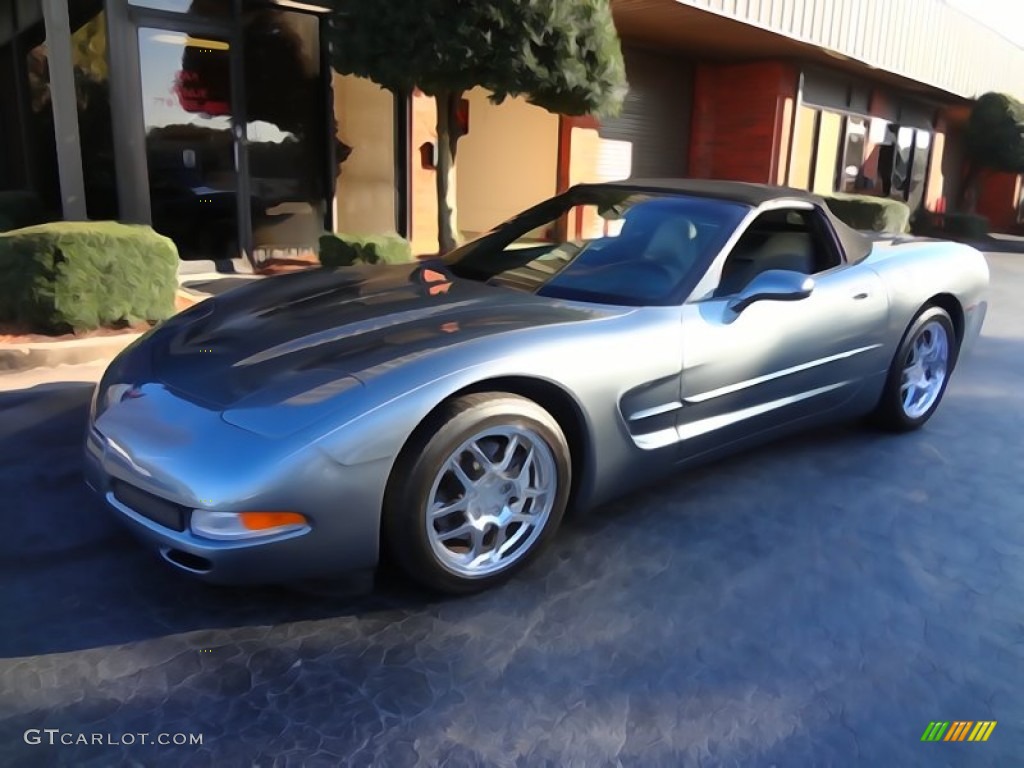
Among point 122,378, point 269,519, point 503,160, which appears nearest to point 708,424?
point 269,519

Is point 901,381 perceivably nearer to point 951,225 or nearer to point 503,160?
point 503,160

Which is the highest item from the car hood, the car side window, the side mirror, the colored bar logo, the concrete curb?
the car side window

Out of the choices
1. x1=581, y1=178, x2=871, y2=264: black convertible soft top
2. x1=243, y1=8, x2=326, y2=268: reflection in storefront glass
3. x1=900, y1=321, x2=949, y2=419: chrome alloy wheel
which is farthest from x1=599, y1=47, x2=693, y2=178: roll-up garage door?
x1=581, y1=178, x2=871, y2=264: black convertible soft top

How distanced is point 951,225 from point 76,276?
2079 centimetres

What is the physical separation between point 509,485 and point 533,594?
0.37 metres

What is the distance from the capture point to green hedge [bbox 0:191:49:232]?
298 inches

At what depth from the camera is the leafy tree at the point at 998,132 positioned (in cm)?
1961

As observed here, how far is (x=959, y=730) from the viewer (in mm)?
2154

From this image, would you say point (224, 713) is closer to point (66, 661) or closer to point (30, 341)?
point (66, 661)

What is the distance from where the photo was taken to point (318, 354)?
8.51 feet

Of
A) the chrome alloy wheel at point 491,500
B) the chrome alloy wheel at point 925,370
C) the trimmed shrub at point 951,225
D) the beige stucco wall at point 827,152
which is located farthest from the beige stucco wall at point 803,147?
the chrome alloy wheel at point 491,500

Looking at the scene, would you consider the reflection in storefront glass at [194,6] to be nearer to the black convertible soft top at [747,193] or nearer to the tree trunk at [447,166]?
the tree trunk at [447,166]

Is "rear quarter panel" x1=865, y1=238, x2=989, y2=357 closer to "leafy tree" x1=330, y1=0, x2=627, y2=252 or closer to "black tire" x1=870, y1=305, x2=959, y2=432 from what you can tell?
"black tire" x1=870, y1=305, x2=959, y2=432

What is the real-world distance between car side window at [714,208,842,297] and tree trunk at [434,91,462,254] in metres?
4.35
